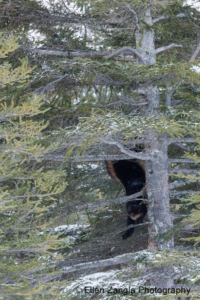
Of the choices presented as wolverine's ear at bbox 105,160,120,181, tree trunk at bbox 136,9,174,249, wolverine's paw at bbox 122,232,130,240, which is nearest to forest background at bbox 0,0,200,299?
tree trunk at bbox 136,9,174,249

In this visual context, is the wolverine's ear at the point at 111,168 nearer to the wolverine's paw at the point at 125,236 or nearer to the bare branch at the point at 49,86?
the wolverine's paw at the point at 125,236

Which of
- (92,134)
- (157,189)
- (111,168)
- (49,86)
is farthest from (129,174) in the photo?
(92,134)

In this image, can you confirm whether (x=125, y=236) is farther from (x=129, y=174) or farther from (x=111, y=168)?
(x=111, y=168)

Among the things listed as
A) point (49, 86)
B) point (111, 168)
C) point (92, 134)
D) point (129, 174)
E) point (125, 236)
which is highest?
point (49, 86)

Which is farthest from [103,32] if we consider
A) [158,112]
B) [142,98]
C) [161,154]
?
[161,154]

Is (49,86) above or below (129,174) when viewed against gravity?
above

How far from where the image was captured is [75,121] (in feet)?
19.5

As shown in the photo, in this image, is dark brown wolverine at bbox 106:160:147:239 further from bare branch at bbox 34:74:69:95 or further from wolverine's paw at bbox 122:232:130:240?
bare branch at bbox 34:74:69:95

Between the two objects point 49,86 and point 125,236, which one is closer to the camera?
point 49,86

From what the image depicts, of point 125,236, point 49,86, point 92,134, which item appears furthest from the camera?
point 125,236

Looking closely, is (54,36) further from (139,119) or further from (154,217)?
(154,217)

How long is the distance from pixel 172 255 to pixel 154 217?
1.56 m

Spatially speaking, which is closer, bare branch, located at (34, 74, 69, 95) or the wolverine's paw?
bare branch, located at (34, 74, 69, 95)

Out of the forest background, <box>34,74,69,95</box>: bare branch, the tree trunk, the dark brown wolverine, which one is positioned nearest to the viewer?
the forest background
